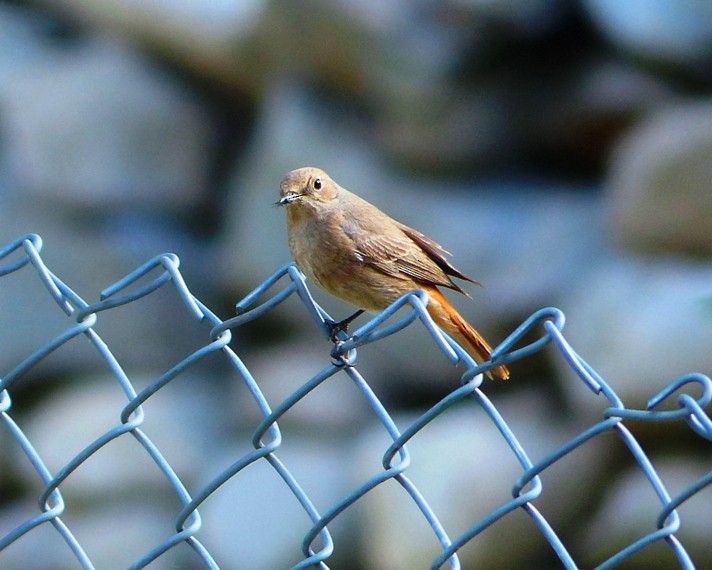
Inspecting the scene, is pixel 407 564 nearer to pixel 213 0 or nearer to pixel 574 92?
pixel 574 92

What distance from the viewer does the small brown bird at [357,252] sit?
2.92 metres

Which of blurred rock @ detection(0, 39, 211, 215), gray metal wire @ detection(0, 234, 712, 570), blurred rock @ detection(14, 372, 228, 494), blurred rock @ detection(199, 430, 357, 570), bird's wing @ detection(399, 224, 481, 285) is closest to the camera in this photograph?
gray metal wire @ detection(0, 234, 712, 570)

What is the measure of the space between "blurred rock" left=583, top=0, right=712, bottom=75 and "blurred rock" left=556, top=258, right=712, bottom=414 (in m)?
0.92

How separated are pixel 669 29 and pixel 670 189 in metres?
0.75

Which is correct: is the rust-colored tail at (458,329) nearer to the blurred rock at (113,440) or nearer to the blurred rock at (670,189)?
the blurred rock at (670,189)

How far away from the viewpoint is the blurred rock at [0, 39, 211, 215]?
5.86 metres

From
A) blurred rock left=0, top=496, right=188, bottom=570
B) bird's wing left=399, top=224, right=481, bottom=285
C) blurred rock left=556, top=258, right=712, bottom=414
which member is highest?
bird's wing left=399, top=224, right=481, bottom=285

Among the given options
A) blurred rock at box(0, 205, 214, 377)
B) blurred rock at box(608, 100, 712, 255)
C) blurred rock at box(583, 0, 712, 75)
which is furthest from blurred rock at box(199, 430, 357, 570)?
blurred rock at box(583, 0, 712, 75)

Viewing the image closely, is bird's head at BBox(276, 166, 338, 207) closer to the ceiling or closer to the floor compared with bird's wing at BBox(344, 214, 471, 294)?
closer to the ceiling

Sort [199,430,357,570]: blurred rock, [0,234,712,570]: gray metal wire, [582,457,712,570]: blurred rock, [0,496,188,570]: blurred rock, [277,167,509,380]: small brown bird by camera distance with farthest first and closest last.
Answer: [0,496,188,570]: blurred rock
[199,430,357,570]: blurred rock
[582,457,712,570]: blurred rock
[277,167,509,380]: small brown bird
[0,234,712,570]: gray metal wire

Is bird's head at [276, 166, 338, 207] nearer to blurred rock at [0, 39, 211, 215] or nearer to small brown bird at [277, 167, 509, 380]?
small brown bird at [277, 167, 509, 380]

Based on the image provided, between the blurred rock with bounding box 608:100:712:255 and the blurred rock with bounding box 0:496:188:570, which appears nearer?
the blurred rock with bounding box 608:100:712:255

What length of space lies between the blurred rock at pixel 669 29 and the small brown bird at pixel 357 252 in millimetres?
2159

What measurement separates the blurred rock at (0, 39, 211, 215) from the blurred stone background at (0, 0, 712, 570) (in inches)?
0.5
